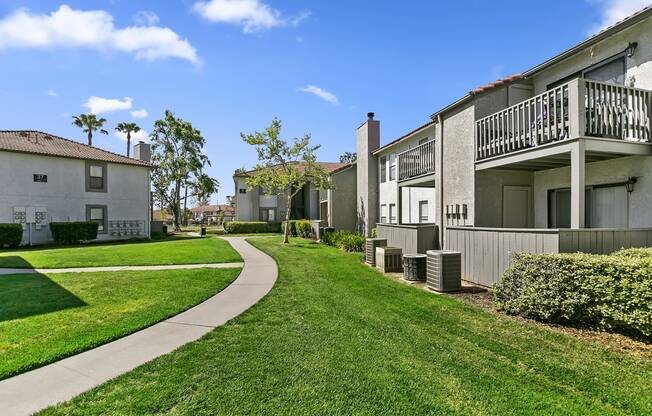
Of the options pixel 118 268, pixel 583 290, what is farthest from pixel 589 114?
pixel 118 268

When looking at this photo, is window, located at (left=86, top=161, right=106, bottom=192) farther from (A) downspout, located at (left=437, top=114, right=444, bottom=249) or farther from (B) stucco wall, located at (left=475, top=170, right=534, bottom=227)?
(B) stucco wall, located at (left=475, top=170, right=534, bottom=227)

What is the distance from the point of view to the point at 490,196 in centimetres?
1051

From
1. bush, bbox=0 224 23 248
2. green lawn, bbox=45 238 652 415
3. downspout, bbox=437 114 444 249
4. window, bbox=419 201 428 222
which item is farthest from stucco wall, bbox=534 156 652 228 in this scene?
bush, bbox=0 224 23 248

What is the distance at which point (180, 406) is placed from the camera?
330 cm

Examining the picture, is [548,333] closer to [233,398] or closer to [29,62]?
[233,398]

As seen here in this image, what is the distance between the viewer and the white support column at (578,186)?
7.18m

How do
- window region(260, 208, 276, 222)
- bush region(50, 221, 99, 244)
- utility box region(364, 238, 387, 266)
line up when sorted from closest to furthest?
utility box region(364, 238, 387, 266)
bush region(50, 221, 99, 244)
window region(260, 208, 276, 222)

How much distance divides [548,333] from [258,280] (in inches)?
263

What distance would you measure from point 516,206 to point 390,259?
417 cm

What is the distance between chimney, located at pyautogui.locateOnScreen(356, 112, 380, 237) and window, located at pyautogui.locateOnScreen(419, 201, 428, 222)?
174 inches

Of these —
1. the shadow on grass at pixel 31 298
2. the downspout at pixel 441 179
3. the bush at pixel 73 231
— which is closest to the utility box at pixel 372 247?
the downspout at pixel 441 179

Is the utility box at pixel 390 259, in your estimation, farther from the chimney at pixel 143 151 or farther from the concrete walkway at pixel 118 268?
the chimney at pixel 143 151

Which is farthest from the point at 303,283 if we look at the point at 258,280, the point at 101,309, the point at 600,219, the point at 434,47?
the point at 434,47

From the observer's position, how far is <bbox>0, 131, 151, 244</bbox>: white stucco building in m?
21.2
